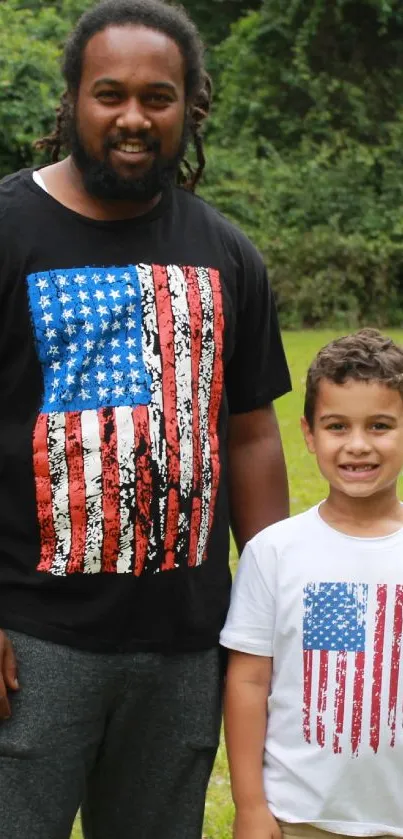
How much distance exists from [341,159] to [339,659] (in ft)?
59.4

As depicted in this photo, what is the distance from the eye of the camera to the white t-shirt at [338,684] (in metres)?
2.47

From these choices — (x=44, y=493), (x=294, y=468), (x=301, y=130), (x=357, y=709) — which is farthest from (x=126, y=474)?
(x=301, y=130)

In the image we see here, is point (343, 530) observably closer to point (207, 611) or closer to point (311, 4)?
point (207, 611)

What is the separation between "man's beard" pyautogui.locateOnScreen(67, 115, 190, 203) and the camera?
2400mm

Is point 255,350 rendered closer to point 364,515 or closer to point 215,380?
point 215,380

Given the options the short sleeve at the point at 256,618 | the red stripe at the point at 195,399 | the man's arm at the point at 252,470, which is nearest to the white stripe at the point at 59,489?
the red stripe at the point at 195,399

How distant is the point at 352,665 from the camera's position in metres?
2.48

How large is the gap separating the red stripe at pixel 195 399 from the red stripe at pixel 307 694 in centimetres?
27

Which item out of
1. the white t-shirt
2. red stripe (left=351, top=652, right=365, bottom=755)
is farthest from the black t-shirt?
red stripe (left=351, top=652, right=365, bottom=755)

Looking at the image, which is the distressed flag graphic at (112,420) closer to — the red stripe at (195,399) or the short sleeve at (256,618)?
the red stripe at (195,399)

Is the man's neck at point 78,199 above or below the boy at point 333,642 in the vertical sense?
above

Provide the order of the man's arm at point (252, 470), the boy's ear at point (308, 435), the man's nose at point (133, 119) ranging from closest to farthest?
the man's nose at point (133, 119) → the boy's ear at point (308, 435) → the man's arm at point (252, 470)

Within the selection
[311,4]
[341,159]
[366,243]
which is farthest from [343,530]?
[311,4]

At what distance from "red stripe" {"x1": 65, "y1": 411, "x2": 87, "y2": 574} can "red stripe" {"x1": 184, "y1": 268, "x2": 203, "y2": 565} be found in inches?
8.2
